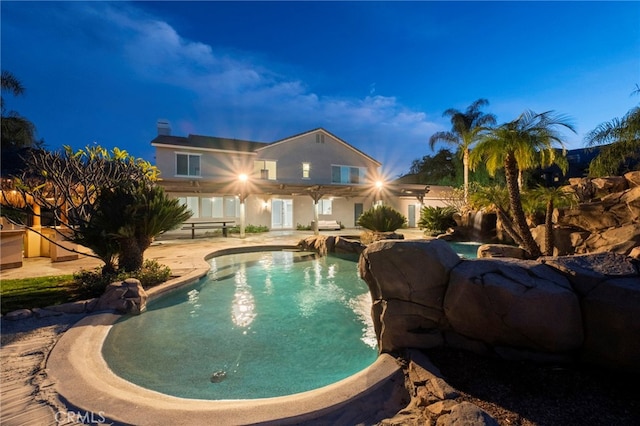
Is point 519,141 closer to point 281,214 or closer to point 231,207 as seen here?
point 281,214

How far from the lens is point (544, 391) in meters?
2.85

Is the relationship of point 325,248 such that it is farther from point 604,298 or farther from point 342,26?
point 342,26

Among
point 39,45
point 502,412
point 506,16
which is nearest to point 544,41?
point 506,16

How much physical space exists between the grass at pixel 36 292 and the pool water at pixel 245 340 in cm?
169

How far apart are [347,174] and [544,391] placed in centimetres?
2395

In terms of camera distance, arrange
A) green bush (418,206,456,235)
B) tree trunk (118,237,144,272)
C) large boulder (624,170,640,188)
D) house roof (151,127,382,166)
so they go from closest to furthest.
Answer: tree trunk (118,237,144,272) < large boulder (624,170,640,188) < green bush (418,206,456,235) < house roof (151,127,382,166)

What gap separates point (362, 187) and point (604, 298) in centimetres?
1861

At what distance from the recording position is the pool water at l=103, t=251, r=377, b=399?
3.90 m

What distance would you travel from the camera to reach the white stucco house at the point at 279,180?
786 inches

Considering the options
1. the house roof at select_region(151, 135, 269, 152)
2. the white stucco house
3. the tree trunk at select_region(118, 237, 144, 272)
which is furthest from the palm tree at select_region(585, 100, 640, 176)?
the house roof at select_region(151, 135, 269, 152)

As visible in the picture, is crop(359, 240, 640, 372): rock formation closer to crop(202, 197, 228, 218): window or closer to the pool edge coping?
the pool edge coping

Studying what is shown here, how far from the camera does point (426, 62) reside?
37.0 m

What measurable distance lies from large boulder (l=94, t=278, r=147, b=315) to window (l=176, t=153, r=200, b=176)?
52.4ft

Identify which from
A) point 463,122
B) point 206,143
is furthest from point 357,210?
point 206,143
